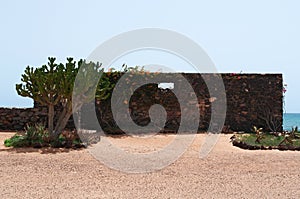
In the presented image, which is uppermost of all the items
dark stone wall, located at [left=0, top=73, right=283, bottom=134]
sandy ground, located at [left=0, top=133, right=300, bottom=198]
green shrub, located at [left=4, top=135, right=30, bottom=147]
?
dark stone wall, located at [left=0, top=73, right=283, bottom=134]

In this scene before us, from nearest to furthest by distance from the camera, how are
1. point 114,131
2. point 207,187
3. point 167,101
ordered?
1. point 207,187
2. point 114,131
3. point 167,101

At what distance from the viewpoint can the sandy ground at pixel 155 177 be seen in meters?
4.80

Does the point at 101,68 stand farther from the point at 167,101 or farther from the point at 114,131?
the point at 167,101

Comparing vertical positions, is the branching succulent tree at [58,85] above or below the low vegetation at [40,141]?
above

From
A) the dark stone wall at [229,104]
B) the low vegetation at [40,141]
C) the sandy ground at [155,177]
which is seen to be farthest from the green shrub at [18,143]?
the dark stone wall at [229,104]

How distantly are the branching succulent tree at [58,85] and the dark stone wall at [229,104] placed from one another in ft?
8.85

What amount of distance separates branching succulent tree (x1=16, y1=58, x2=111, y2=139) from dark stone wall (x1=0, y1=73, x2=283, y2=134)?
8.85 feet

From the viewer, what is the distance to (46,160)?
23.1ft

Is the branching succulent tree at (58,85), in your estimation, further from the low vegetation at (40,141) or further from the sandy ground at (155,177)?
the sandy ground at (155,177)

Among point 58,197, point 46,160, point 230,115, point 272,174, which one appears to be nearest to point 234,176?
point 272,174

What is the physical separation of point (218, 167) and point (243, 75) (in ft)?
23.1

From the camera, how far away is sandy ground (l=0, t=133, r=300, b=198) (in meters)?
4.80

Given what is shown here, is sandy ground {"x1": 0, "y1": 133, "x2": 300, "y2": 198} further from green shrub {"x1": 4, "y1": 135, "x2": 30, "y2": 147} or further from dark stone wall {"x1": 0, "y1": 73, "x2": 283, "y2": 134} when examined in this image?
dark stone wall {"x1": 0, "y1": 73, "x2": 283, "y2": 134}

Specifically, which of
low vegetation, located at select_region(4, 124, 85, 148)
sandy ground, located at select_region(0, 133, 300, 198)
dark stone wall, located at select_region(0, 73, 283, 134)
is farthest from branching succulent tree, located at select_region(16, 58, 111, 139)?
dark stone wall, located at select_region(0, 73, 283, 134)
